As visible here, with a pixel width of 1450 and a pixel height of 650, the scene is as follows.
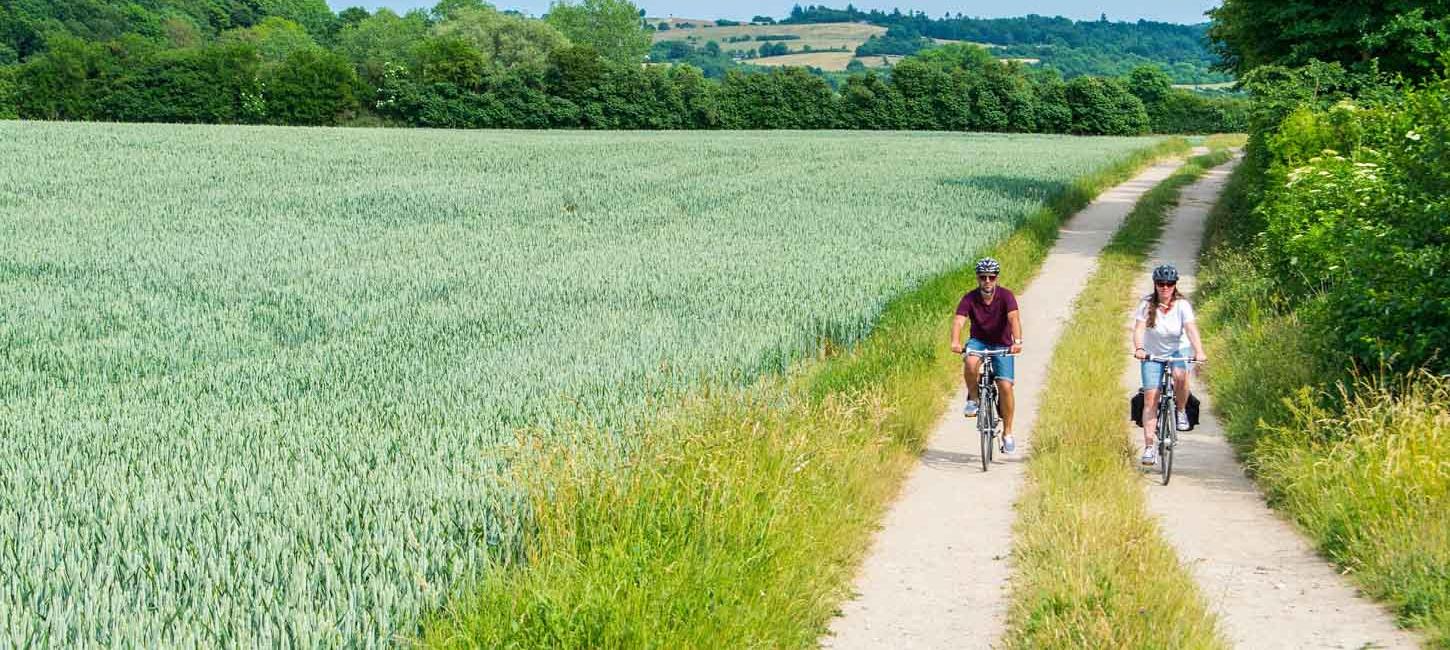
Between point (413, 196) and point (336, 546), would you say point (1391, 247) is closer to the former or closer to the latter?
point (336, 546)

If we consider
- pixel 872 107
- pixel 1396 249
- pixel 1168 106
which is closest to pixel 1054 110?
pixel 872 107

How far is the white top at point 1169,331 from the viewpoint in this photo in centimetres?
1021

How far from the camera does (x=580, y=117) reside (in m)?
86.6

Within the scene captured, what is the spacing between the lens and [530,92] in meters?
86.1

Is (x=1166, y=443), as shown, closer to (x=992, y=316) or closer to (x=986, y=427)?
(x=986, y=427)

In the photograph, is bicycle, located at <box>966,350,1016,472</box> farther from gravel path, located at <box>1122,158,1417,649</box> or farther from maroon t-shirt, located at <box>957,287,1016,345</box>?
gravel path, located at <box>1122,158,1417,649</box>

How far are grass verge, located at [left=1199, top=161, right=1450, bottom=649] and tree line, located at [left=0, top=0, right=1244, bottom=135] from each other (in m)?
75.4

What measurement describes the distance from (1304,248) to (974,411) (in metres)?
6.28

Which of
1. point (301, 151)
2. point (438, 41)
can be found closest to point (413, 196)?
point (301, 151)

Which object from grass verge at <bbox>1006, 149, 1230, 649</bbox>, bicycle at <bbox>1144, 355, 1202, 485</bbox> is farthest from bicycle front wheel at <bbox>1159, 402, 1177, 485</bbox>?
grass verge at <bbox>1006, 149, 1230, 649</bbox>

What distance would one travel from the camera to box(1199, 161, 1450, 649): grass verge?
7.20 metres

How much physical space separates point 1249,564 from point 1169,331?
2.63 metres

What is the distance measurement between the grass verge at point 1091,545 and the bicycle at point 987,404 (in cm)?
35

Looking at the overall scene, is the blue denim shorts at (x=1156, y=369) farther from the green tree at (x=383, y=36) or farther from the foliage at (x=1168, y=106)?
the green tree at (x=383, y=36)
